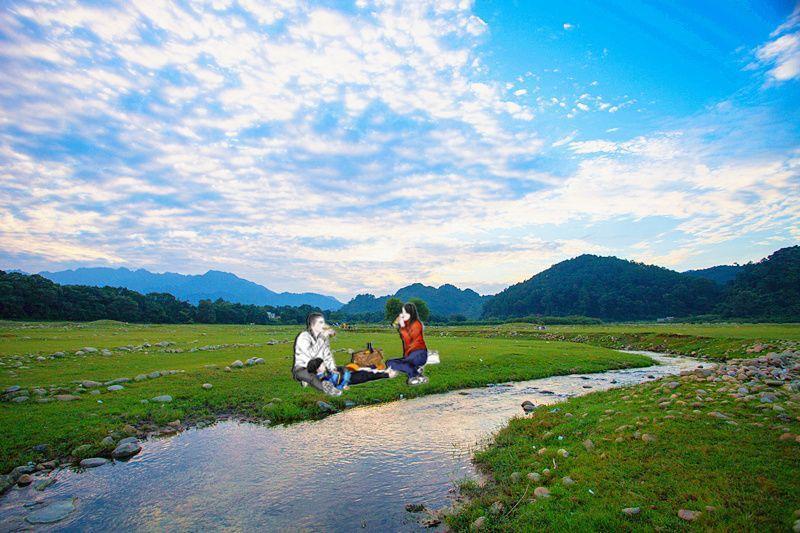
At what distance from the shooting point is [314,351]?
392cm

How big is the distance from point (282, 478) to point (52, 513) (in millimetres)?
5684

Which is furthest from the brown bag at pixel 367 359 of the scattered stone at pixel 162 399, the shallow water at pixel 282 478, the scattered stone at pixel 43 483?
the scattered stone at pixel 162 399

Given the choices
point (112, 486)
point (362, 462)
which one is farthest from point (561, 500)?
point (112, 486)

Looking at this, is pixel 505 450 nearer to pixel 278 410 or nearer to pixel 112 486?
pixel 278 410

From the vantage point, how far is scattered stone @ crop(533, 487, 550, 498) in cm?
903

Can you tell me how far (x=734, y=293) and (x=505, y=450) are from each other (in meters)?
131

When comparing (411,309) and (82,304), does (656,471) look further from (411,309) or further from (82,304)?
(82,304)

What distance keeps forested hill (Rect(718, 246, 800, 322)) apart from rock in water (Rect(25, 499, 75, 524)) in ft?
364

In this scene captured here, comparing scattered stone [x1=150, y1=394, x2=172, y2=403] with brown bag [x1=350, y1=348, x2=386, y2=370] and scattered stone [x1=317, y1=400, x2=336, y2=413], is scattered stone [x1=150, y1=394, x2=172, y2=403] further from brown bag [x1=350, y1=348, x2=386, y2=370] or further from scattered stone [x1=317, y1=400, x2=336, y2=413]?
brown bag [x1=350, y1=348, x2=386, y2=370]

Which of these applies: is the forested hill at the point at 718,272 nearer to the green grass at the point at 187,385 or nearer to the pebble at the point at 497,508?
the green grass at the point at 187,385

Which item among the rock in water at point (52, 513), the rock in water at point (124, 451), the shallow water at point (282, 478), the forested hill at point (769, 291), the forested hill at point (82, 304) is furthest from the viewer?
the forested hill at point (769, 291)

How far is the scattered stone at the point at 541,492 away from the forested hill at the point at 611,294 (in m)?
118

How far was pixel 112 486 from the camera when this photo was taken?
11.3 m

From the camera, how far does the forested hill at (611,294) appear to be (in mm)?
126250
